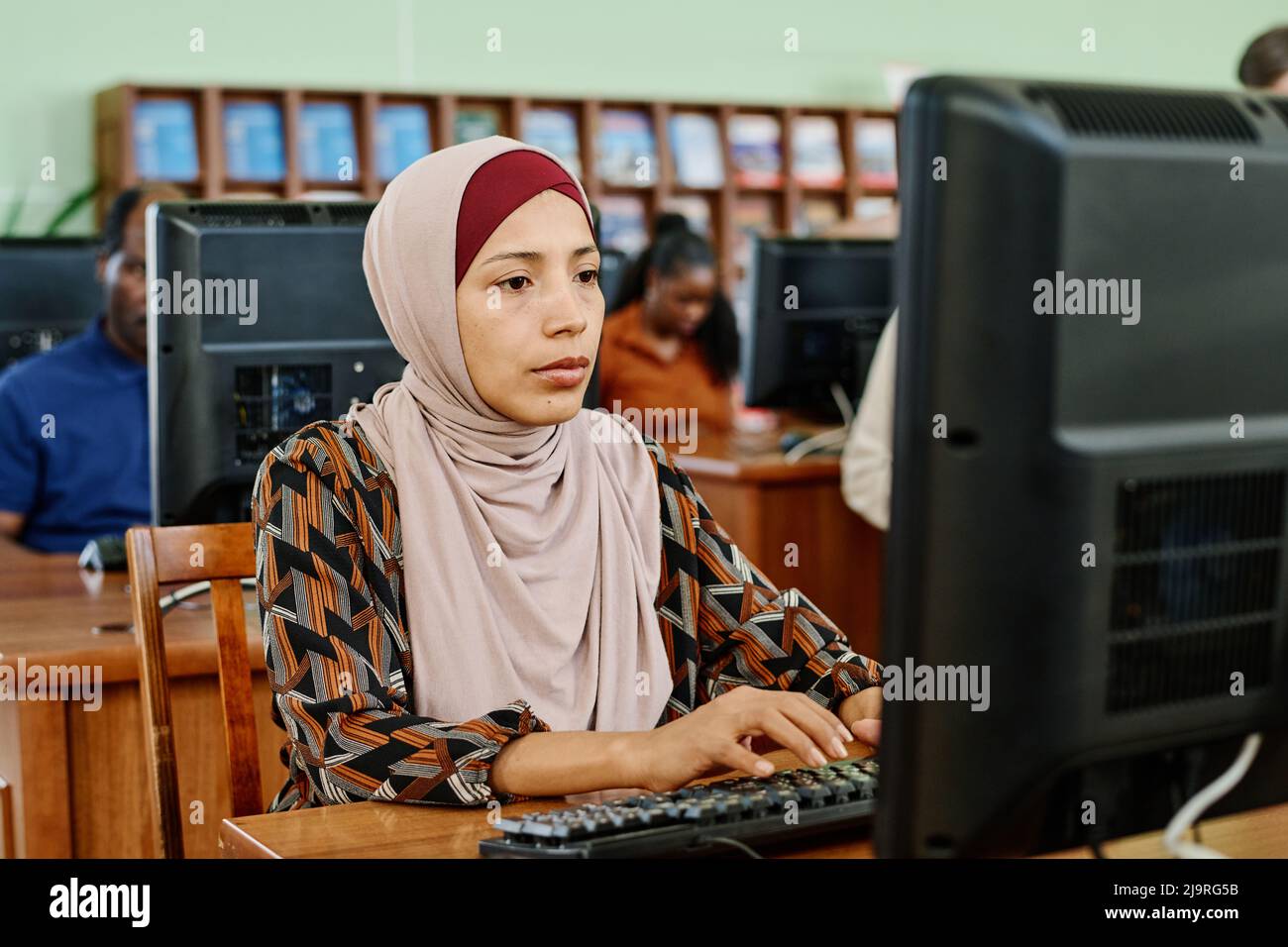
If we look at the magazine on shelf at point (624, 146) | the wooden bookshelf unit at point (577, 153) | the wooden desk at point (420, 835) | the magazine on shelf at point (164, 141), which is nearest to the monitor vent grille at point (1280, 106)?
the wooden desk at point (420, 835)

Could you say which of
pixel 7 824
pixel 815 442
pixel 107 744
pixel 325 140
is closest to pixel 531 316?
pixel 107 744

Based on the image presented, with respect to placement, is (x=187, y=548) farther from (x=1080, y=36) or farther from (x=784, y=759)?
(x=1080, y=36)

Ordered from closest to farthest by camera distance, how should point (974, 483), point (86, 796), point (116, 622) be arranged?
point (974, 483) → point (86, 796) → point (116, 622)

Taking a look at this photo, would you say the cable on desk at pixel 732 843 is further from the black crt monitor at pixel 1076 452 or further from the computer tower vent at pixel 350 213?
the computer tower vent at pixel 350 213

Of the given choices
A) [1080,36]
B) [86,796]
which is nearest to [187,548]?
[86,796]

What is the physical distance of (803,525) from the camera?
11.7 ft

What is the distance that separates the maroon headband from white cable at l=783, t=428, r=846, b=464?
231cm

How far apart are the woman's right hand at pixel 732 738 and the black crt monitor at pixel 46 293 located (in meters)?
2.61

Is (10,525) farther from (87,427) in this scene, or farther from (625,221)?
(625,221)

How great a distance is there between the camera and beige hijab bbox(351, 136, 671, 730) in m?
1.33

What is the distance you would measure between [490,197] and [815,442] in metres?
2.44

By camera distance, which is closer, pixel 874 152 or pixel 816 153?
pixel 816 153

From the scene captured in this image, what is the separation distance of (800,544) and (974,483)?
2928 mm

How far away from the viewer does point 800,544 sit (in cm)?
358
